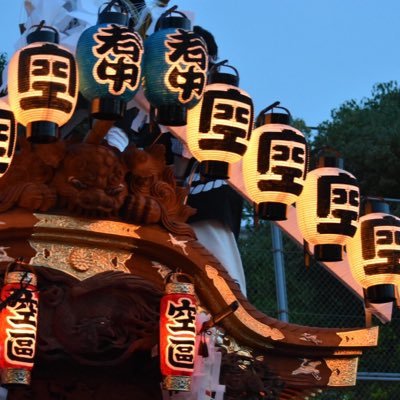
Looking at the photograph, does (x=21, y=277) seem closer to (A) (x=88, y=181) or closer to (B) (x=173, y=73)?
(A) (x=88, y=181)

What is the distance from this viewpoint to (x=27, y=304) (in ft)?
18.8

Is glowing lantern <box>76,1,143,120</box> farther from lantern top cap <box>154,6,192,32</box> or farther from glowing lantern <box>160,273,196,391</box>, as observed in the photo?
glowing lantern <box>160,273,196,391</box>

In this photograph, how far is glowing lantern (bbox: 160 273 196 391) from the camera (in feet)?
19.7

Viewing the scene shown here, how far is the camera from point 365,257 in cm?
735

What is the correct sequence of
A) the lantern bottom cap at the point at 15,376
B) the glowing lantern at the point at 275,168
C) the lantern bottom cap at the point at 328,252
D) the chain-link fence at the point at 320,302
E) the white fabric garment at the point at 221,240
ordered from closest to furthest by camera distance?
the lantern bottom cap at the point at 15,376
the glowing lantern at the point at 275,168
the lantern bottom cap at the point at 328,252
the white fabric garment at the point at 221,240
the chain-link fence at the point at 320,302

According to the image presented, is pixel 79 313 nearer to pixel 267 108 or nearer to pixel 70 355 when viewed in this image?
pixel 70 355

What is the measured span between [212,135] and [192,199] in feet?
4.22

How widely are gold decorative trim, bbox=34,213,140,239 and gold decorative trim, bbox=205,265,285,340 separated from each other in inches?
20.9

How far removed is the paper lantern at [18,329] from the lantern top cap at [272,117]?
188 centimetres

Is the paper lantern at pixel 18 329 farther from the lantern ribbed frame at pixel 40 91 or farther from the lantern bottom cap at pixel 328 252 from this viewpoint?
the lantern bottom cap at pixel 328 252

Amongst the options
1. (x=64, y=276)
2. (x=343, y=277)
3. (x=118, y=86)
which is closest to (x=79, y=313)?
(x=64, y=276)

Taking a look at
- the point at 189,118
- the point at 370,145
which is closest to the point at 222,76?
the point at 189,118

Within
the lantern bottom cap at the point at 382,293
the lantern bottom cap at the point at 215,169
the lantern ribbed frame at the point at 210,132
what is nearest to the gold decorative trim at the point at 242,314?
the lantern bottom cap at the point at 215,169

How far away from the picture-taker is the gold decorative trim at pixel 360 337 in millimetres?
6969
